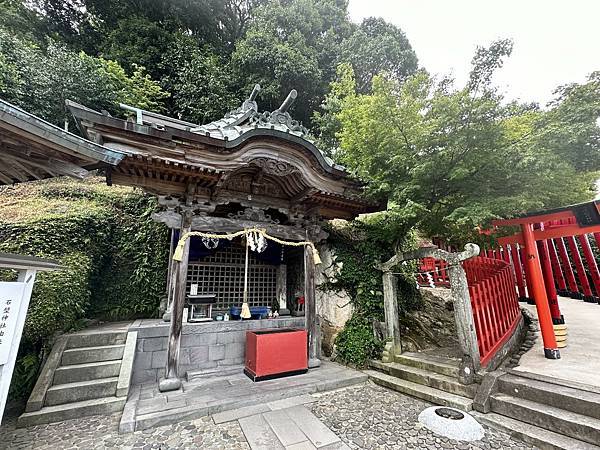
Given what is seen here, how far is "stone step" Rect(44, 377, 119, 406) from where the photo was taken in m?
4.29

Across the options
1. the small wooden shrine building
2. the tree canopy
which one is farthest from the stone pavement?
the tree canopy

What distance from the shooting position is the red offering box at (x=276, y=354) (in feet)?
18.2

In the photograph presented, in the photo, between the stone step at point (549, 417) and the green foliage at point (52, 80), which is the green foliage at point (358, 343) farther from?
the green foliage at point (52, 80)

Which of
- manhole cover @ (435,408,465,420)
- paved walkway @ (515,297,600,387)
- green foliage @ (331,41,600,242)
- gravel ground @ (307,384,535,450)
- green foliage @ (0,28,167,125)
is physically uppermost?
green foliage @ (0,28,167,125)

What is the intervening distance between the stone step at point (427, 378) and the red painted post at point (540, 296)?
204cm

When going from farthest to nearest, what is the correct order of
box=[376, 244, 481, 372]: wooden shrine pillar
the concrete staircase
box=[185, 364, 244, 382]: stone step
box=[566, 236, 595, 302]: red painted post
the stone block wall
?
box=[566, 236, 595, 302]: red painted post
box=[185, 364, 244, 382]: stone step
the stone block wall
box=[376, 244, 481, 372]: wooden shrine pillar
the concrete staircase

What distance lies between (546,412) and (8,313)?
6.78 meters

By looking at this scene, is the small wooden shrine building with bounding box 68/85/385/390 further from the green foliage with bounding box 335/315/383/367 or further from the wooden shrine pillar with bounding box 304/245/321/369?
the green foliage with bounding box 335/315/383/367

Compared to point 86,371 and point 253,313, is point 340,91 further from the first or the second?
point 86,371

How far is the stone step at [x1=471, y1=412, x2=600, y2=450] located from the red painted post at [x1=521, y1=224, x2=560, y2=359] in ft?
7.36

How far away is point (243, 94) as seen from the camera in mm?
15523

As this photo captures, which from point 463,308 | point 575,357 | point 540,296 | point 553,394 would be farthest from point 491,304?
point 553,394

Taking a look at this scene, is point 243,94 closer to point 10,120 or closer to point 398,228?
point 398,228

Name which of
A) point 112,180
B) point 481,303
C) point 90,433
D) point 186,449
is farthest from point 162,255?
point 481,303
